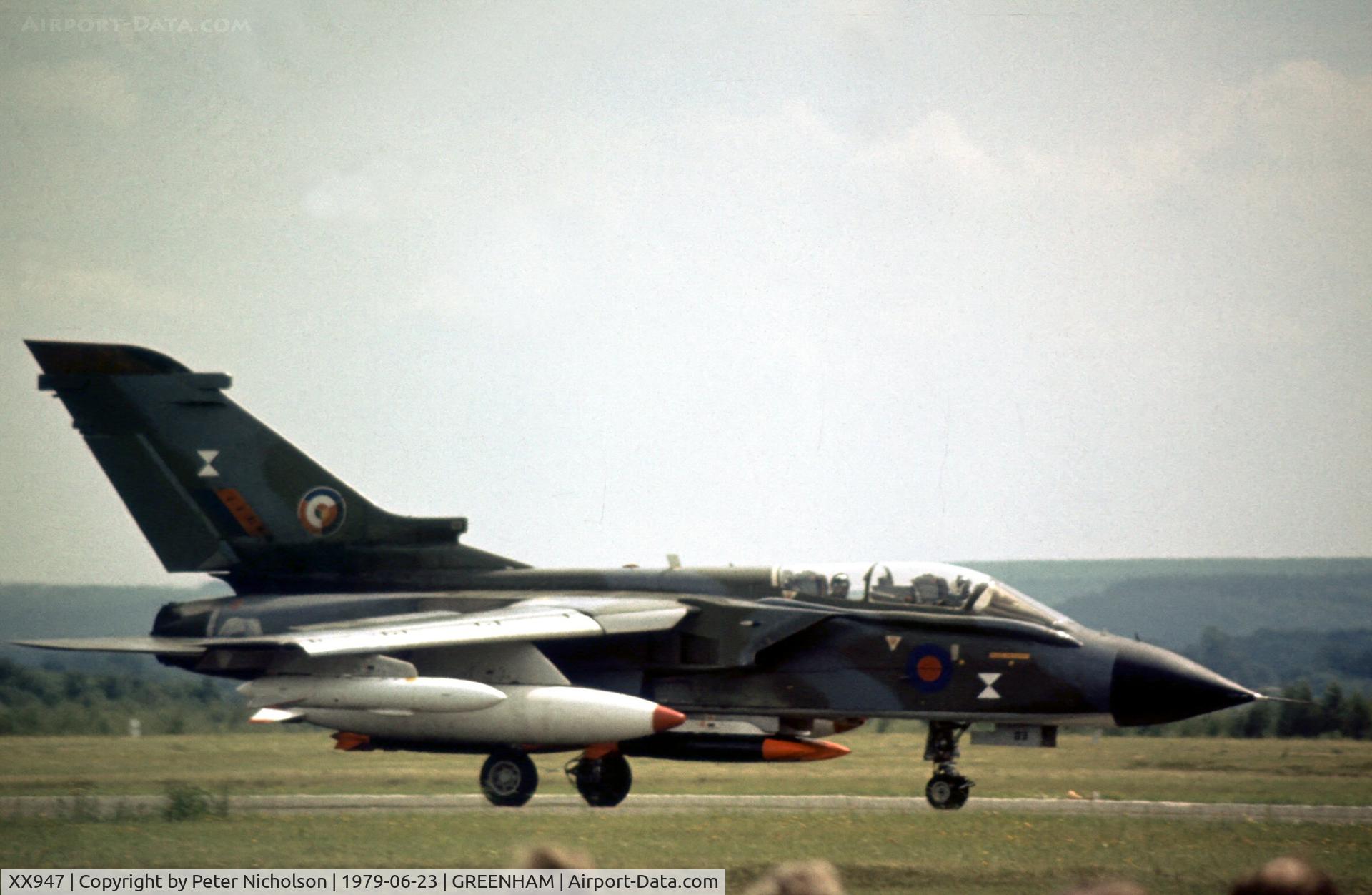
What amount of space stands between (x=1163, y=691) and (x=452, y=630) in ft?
21.5

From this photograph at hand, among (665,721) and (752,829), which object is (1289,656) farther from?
(665,721)

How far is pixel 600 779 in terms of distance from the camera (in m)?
16.5

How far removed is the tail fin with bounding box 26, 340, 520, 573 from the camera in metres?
17.9

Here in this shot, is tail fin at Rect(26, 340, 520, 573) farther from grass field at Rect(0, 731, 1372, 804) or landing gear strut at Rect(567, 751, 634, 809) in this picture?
grass field at Rect(0, 731, 1372, 804)

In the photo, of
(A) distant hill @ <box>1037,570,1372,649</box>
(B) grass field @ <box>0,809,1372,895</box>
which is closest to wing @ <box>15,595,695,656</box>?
(B) grass field @ <box>0,809,1372,895</box>

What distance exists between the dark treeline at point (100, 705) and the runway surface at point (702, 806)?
A: 7.96 meters

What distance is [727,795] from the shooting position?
1875 cm

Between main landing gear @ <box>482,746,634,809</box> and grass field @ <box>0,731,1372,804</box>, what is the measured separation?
1744 millimetres

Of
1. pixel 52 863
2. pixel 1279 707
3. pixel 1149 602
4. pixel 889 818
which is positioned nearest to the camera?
pixel 52 863

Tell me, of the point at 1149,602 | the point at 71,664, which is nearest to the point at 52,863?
the point at 71,664

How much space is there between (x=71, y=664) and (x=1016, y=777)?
83.5ft

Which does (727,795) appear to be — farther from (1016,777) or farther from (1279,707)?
(1279,707)

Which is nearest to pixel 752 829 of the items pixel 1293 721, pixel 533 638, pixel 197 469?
pixel 533 638

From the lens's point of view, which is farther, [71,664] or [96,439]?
[71,664]
